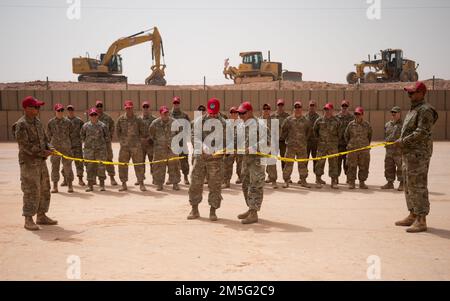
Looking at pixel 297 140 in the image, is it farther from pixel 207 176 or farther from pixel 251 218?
pixel 251 218

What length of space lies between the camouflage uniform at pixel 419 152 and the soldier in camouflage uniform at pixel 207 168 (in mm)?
2757

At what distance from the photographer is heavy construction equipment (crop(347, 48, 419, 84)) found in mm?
29703

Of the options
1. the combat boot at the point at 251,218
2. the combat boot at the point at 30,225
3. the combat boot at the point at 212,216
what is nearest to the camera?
the combat boot at the point at 30,225

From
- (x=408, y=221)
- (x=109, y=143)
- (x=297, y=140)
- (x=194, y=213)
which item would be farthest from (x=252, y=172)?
(x=109, y=143)

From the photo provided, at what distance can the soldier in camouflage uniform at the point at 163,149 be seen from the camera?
970cm

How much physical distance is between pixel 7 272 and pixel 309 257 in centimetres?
319

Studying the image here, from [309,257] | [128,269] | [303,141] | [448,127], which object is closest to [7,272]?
[128,269]

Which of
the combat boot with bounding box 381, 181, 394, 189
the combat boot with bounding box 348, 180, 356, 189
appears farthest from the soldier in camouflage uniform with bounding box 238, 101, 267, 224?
the combat boot with bounding box 381, 181, 394, 189

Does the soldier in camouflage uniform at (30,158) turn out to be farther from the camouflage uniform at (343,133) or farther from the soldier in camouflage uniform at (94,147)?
the camouflage uniform at (343,133)

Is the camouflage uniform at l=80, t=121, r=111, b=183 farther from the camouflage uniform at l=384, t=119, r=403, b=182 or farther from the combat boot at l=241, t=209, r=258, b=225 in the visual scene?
the camouflage uniform at l=384, t=119, r=403, b=182

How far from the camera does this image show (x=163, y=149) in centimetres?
979

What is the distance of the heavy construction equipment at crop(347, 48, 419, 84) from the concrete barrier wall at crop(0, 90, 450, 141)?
8.15 metres

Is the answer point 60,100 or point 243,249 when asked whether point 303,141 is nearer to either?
point 243,249

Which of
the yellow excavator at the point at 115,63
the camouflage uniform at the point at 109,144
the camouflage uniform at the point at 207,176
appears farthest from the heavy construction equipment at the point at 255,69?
the camouflage uniform at the point at 207,176
